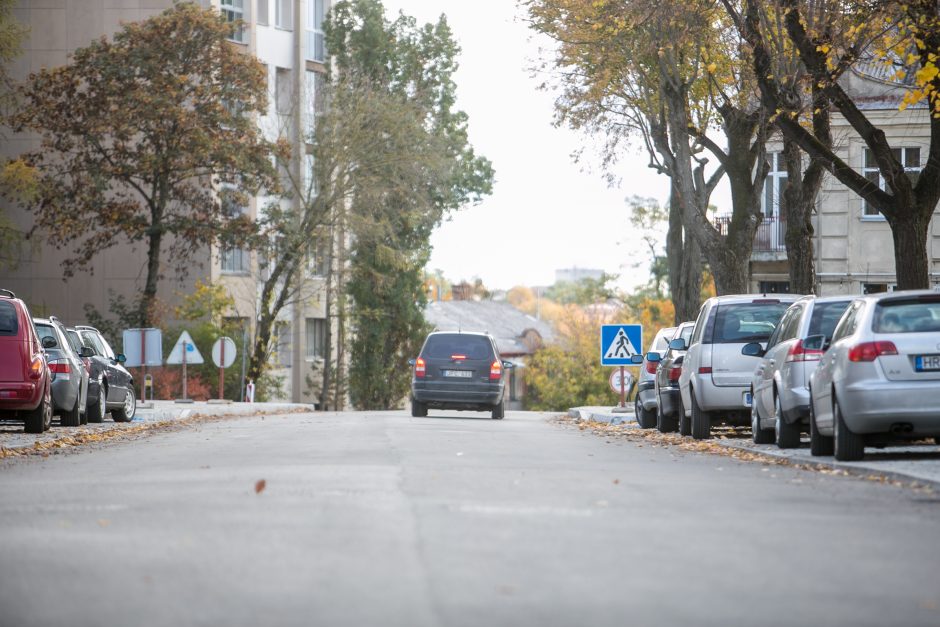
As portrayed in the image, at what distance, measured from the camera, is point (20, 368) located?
22.5 m

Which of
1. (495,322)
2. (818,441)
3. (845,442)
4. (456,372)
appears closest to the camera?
(845,442)

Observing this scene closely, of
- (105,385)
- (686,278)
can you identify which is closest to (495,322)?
(686,278)

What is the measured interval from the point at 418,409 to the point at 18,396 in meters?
12.7

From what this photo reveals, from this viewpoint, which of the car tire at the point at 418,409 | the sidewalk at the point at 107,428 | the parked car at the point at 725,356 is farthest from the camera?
the car tire at the point at 418,409

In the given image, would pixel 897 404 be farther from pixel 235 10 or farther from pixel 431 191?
pixel 235 10

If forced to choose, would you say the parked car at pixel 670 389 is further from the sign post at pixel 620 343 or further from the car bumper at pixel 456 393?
the sign post at pixel 620 343

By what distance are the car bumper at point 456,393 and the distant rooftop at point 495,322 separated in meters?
87.2

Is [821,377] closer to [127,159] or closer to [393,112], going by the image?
[127,159]

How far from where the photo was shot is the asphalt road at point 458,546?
6.66 m

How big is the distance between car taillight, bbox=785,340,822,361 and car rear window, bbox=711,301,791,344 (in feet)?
11.6

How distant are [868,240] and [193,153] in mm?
18814

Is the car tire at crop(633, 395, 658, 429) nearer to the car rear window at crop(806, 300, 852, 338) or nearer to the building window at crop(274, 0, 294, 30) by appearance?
the car rear window at crop(806, 300, 852, 338)

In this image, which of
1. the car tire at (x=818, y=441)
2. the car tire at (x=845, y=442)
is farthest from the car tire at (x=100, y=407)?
the car tire at (x=845, y=442)

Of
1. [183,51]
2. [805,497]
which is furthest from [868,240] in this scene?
[805,497]
